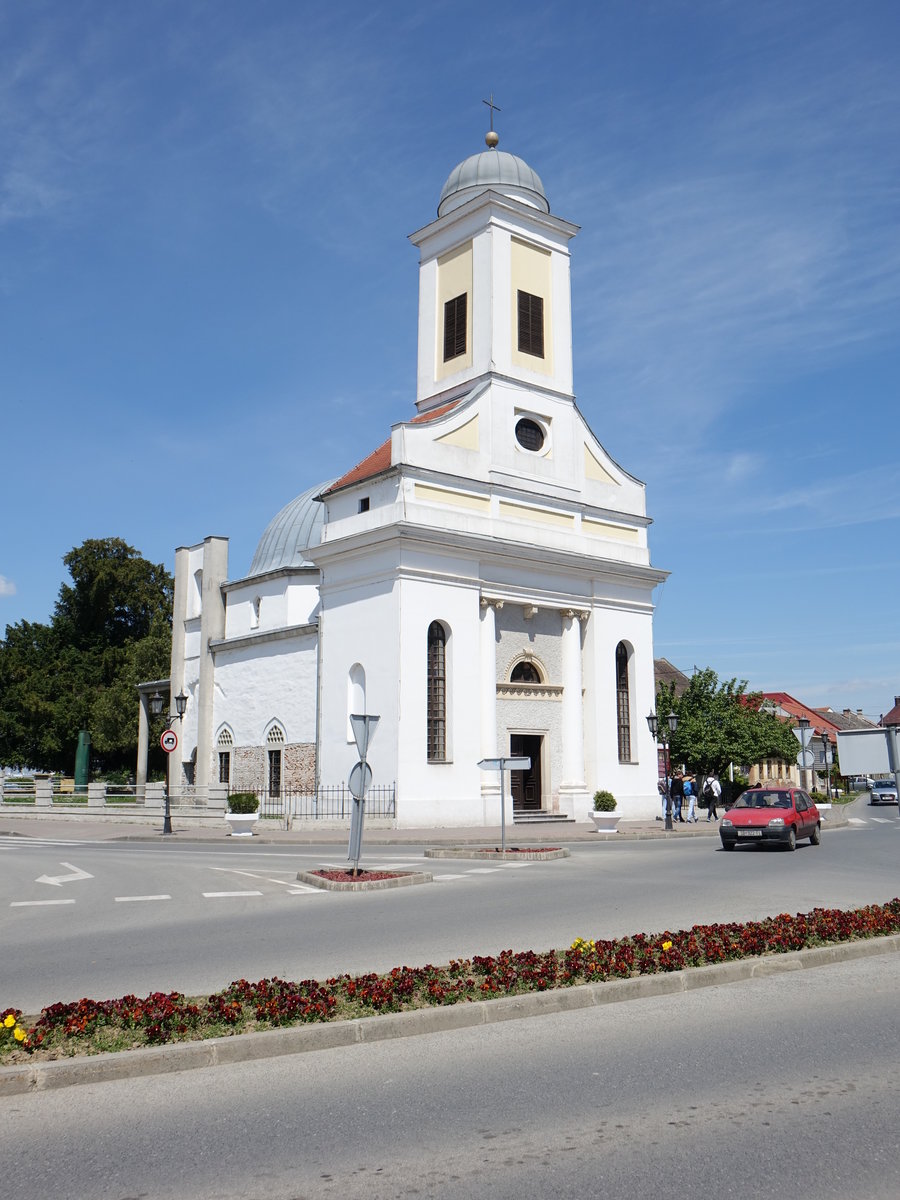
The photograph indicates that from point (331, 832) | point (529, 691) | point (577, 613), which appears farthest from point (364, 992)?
point (577, 613)

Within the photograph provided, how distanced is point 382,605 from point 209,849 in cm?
1042

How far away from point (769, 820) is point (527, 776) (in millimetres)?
13580

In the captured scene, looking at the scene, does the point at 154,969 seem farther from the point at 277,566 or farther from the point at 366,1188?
the point at 277,566

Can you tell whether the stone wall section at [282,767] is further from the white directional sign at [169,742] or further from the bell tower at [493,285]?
the bell tower at [493,285]

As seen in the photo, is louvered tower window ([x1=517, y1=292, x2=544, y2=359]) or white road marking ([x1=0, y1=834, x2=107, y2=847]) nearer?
white road marking ([x1=0, y1=834, x2=107, y2=847])

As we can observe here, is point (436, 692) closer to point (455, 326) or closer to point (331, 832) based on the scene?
point (331, 832)

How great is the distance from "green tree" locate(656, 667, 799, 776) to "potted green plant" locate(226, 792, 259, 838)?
2091 centimetres

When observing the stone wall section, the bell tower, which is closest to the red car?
the stone wall section

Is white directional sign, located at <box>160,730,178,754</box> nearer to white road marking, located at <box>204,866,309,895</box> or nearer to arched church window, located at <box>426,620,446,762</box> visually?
arched church window, located at <box>426,620,446,762</box>

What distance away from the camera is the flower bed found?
20.7 ft

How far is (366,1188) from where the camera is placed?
4363mm

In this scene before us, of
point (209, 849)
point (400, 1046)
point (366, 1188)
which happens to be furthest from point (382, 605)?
point (366, 1188)

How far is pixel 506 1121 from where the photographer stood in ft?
16.9

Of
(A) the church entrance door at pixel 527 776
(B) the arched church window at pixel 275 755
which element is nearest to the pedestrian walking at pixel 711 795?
(A) the church entrance door at pixel 527 776
